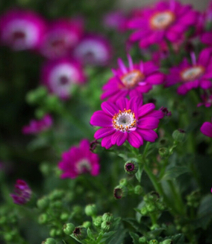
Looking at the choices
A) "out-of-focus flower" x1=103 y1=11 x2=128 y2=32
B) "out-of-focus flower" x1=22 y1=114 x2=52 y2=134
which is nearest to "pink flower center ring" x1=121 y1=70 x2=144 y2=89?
"out-of-focus flower" x1=22 y1=114 x2=52 y2=134

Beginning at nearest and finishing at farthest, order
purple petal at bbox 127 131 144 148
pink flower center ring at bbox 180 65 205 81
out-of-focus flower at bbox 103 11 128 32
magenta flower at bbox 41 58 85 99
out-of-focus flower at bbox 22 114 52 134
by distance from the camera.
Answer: purple petal at bbox 127 131 144 148 < pink flower center ring at bbox 180 65 205 81 < out-of-focus flower at bbox 22 114 52 134 < magenta flower at bbox 41 58 85 99 < out-of-focus flower at bbox 103 11 128 32

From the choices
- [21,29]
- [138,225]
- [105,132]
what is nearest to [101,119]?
[105,132]

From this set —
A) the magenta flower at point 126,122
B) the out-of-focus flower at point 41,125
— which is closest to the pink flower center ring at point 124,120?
the magenta flower at point 126,122

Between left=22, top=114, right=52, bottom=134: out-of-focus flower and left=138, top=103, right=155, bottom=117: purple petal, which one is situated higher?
left=22, top=114, right=52, bottom=134: out-of-focus flower

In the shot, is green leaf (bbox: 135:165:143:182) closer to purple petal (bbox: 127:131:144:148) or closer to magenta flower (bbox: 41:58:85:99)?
purple petal (bbox: 127:131:144:148)

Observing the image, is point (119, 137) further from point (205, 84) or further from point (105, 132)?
point (205, 84)

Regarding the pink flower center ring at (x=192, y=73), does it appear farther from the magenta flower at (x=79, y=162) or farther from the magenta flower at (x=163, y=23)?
the magenta flower at (x=79, y=162)

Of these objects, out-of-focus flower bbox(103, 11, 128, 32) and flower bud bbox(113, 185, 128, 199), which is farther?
out-of-focus flower bbox(103, 11, 128, 32)

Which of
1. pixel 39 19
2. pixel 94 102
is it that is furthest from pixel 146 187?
pixel 39 19
